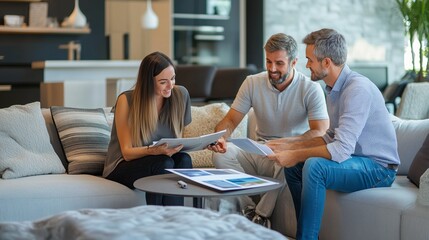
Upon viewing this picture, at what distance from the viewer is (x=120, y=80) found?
308 inches

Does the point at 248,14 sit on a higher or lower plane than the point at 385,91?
higher

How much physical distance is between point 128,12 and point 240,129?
7307 mm

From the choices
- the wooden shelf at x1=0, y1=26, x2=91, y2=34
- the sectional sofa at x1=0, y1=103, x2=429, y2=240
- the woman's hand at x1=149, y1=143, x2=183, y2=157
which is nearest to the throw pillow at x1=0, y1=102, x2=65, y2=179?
the sectional sofa at x1=0, y1=103, x2=429, y2=240

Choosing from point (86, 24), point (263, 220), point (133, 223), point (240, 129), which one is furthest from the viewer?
point (86, 24)

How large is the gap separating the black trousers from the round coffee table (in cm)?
18

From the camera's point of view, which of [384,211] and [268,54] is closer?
[384,211]

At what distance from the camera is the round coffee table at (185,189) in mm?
2863

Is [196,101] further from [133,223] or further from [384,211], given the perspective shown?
[133,223]

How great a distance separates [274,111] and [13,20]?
5552mm

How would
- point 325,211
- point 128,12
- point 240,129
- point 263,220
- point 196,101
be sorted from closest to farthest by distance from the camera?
point 325,211 → point 263,220 → point 240,129 → point 196,101 → point 128,12

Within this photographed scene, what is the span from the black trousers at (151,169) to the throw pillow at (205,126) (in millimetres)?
633

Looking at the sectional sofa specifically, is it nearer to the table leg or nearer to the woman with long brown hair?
the woman with long brown hair

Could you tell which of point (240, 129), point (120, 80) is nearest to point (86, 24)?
point (120, 80)

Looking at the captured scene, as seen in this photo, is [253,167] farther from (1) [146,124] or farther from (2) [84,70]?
(2) [84,70]
